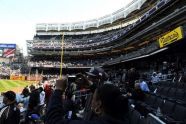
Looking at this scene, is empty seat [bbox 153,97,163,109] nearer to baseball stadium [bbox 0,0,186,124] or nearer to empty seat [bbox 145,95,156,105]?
baseball stadium [bbox 0,0,186,124]

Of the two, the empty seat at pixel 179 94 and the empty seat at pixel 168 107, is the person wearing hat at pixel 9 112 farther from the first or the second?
the empty seat at pixel 179 94

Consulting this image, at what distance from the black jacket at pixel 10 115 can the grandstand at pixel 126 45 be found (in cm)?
217

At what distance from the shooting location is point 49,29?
349 feet

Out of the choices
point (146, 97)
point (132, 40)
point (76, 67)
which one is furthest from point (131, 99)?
point (76, 67)

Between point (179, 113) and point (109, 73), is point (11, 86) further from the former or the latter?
point (179, 113)

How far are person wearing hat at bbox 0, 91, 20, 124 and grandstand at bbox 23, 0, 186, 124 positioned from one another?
217 cm

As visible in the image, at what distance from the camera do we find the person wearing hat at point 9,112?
19.6ft

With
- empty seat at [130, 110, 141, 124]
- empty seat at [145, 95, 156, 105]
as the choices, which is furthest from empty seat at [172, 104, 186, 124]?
empty seat at [145, 95, 156, 105]

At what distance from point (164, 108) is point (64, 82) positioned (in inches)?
224

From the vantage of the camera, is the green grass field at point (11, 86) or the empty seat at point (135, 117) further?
the green grass field at point (11, 86)

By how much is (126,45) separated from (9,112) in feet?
165

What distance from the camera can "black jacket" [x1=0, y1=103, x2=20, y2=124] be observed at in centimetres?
597

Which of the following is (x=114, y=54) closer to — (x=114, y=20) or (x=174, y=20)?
(x=114, y=20)

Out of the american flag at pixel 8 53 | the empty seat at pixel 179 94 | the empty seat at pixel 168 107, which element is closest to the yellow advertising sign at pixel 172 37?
the empty seat at pixel 179 94
